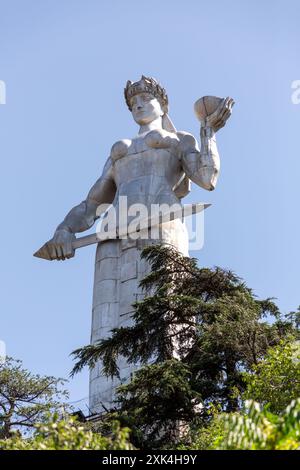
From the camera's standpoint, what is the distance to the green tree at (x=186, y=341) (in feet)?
51.5

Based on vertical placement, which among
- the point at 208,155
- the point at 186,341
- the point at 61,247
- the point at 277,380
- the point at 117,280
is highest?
the point at 208,155

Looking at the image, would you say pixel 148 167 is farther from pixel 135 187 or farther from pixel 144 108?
pixel 144 108

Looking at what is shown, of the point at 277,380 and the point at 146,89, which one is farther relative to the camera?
the point at 146,89

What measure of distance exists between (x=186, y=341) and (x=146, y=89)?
7.13 m

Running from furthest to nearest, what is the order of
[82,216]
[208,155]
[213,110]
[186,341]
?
[82,216]
[208,155]
[213,110]
[186,341]

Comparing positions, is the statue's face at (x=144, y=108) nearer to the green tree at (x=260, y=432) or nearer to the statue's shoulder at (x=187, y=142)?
the statue's shoulder at (x=187, y=142)

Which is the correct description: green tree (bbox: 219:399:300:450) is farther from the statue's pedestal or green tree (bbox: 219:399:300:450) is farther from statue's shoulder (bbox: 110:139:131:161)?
statue's shoulder (bbox: 110:139:131:161)

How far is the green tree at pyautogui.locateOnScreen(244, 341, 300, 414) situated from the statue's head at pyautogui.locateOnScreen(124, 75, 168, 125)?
970 cm

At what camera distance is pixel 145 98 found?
75.9 ft

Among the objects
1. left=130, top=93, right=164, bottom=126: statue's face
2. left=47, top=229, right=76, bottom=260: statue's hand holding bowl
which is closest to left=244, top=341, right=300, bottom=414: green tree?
left=47, top=229, right=76, bottom=260: statue's hand holding bowl

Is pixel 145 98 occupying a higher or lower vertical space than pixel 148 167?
higher

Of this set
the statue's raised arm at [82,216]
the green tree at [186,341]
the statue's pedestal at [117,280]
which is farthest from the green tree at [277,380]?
the statue's raised arm at [82,216]

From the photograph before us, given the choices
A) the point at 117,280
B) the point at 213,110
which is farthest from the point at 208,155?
the point at 117,280
